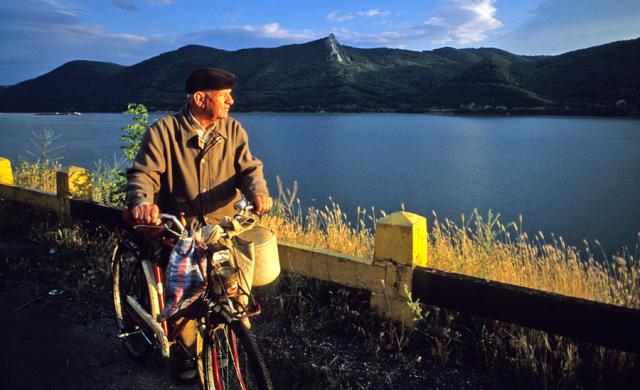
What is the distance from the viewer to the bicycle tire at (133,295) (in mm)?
3350

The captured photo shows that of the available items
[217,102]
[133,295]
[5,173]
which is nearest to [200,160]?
[217,102]

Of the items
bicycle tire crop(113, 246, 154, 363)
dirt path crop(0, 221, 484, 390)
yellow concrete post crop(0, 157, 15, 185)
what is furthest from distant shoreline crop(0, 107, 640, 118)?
bicycle tire crop(113, 246, 154, 363)

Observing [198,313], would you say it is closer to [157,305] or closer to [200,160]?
[157,305]

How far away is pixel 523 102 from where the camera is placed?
74.4 meters

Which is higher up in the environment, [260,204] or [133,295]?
[260,204]

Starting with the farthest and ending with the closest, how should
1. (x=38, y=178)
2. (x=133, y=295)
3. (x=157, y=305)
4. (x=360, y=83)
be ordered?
(x=360, y=83) → (x=38, y=178) → (x=133, y=295) → (x=157, y=305)

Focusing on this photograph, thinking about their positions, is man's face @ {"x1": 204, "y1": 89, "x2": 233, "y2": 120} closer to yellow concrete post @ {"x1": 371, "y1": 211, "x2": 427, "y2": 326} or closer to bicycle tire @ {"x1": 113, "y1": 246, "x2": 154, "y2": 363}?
bicycle tire @ {"x1": 113, "y1": 246, "x2": 154, "y2": 363}

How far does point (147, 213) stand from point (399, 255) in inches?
78.9

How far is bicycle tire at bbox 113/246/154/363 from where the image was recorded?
3.35 metres

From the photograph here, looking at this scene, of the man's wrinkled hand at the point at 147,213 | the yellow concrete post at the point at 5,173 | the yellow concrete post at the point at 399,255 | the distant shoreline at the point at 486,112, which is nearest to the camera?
the man's wrinkled hand at the point at 147,213

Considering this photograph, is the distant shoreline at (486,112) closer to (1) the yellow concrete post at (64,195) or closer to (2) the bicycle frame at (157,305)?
(1) the yellow concrete post at (64,195)

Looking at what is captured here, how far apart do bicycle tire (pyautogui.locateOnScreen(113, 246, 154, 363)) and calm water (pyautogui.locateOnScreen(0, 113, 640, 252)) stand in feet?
43.2

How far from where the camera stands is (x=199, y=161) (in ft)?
10.1

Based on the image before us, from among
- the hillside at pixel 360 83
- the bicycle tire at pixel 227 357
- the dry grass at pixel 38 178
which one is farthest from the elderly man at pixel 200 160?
the hillside at pixel 360 83
